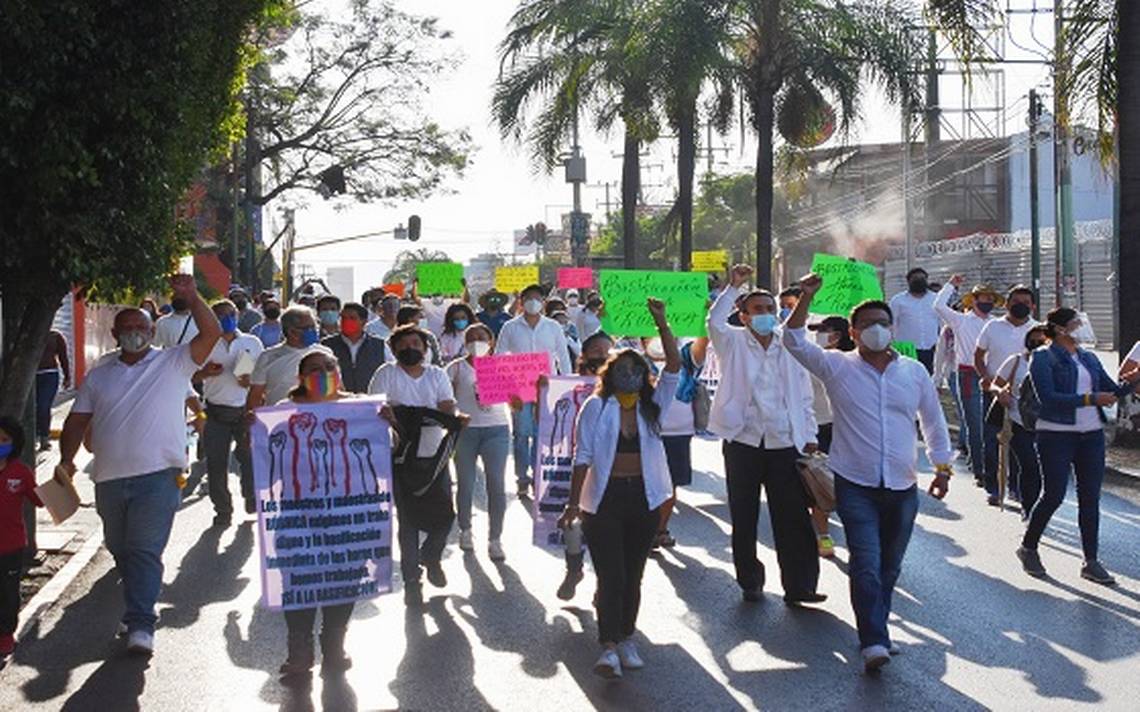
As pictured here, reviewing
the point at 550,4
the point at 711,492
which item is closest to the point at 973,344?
the point at 711,492

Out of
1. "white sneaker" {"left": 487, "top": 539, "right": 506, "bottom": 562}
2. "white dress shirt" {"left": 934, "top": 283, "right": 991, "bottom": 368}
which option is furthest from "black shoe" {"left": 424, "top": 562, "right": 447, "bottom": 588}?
"white dress shirt" {"left": 934, "top": 283, "right": 991, "bottom": 368}

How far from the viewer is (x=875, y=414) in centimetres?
792

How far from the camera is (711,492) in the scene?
14.4 meters

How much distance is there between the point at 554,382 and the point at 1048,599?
340 centimetres

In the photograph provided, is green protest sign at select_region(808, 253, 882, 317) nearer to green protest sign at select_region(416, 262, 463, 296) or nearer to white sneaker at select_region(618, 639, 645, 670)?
white sneaker at select_region(618, 639, 645, 670)

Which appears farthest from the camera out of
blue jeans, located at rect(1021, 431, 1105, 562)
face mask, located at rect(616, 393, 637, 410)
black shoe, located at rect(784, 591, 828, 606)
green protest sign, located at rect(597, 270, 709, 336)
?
green protest sign, located at rect(597, 270, 709, 336)

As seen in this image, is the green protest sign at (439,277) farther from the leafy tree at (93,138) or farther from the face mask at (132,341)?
the face mask at (132,341)

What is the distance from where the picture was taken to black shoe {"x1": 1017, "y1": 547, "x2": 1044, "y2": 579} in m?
10.1

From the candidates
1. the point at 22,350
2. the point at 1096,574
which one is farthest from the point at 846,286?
the point at 22,350

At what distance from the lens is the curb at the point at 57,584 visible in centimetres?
927

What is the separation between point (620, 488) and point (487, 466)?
343 centimetres

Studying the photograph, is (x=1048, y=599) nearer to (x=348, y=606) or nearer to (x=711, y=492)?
(x=348, y=606)

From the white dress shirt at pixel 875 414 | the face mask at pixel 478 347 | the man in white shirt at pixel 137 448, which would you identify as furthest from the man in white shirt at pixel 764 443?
the man in white shirt at pixel 137 448

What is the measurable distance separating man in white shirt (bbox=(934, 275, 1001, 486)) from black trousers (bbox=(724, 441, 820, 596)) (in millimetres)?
5552
